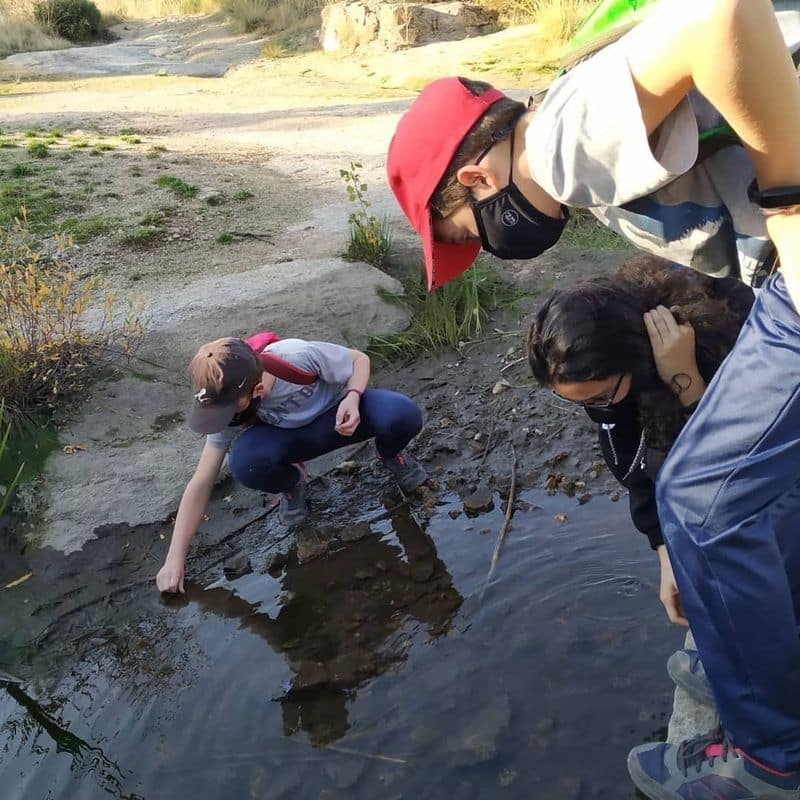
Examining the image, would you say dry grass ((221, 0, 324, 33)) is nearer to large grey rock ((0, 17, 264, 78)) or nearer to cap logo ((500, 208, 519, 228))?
large grey rock ((0, 17, 264, 78))

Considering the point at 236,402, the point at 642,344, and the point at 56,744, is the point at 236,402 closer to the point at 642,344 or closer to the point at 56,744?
A: the point at 56,744

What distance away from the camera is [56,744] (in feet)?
8.30

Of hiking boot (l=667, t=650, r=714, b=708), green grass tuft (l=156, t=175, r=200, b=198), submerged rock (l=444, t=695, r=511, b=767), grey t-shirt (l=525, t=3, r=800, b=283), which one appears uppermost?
grey t-shirt (l=525, t=3, r=800, b=283)

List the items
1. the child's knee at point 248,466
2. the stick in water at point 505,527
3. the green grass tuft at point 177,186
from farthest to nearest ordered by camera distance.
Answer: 1. the green grass tuft at point 177,186
2. the child's knee at point 248,466
3. the stick in water at point 505,527

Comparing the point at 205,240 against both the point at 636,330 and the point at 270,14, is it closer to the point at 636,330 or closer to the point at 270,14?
the point at 636,330

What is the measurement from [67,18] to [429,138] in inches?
929

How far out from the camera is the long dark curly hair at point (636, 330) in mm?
2107

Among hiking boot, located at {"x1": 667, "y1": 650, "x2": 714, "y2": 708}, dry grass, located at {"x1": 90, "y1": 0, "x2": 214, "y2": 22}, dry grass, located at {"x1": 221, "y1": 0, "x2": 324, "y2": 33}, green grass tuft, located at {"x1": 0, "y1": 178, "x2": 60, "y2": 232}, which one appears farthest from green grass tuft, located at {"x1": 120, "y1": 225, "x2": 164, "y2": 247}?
dry grass, located at {"x1": 90, "y1": 0, "x2": 214, "y2": 22}

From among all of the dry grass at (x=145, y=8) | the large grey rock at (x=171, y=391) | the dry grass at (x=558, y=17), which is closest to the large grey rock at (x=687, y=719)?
→ the large grey rock at (x=171, y=391)

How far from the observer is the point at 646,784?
206 centimetres

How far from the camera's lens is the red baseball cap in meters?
1.69

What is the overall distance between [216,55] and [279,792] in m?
17.9

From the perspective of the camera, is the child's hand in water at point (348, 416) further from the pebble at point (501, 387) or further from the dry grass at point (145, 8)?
the dry grass at point (145, 8)

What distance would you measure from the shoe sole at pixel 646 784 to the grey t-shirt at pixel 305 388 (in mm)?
1735
